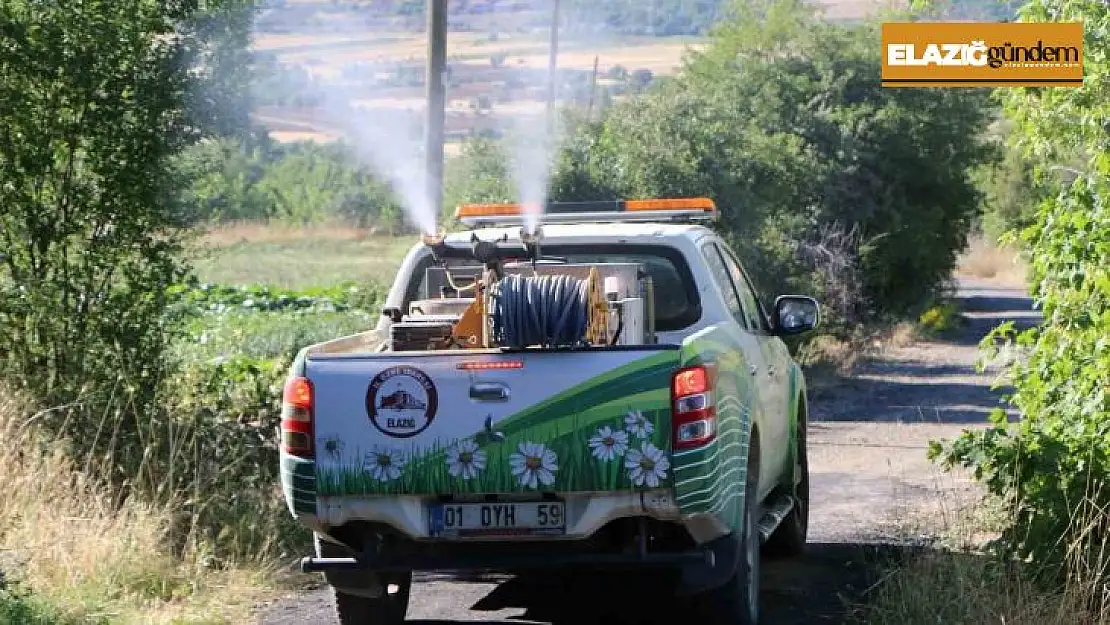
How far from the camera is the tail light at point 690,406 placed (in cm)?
671

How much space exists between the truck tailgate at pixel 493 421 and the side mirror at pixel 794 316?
2.67m

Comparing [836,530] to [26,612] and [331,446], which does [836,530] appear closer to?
[331,446]

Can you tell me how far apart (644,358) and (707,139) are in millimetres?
15368

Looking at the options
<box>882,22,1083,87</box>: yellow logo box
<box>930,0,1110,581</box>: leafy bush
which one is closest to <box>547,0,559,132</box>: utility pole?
<box>882,22,1083,87</box>: yellow logo box

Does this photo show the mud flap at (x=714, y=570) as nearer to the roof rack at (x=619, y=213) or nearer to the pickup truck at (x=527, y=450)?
the pickup truck at (x=527, y=450)

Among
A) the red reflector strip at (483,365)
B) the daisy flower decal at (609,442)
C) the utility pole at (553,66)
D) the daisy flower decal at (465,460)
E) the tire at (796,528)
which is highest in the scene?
the utility pole at (553,66)

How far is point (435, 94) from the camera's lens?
15398 millimetres

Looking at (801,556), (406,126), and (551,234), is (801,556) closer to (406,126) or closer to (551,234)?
(551,234)

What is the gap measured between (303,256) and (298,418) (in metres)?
52.2

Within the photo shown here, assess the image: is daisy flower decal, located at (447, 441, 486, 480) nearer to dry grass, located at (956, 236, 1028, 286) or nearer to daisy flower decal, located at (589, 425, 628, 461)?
daisy flower decal, located at (589, 425, 628, 461)

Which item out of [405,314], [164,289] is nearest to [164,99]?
[164,289]

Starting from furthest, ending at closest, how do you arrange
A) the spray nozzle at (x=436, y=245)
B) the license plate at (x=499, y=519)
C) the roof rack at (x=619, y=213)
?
the roof rack at (x=619, y=213)
the spray nozzle at (x=436, y=245)
the license plate at (x=499, y=519)

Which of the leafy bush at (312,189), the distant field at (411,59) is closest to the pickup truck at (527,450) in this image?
the distant field at (411,59)

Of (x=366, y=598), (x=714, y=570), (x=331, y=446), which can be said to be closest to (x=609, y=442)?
(x=714, y=570)
